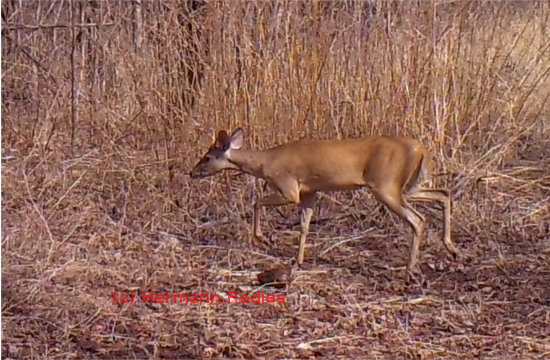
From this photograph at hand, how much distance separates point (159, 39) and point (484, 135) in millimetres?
2277

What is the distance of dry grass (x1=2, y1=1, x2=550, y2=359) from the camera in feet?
18.3

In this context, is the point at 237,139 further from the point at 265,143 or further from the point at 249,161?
the point at 265,143

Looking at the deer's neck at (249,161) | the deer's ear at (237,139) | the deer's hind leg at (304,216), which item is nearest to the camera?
the deer's hind leg at (304,216)

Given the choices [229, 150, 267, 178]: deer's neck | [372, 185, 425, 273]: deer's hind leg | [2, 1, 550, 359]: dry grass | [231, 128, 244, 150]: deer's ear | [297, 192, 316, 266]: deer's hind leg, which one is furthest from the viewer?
[231, 128, 244, 150]: deer's ear

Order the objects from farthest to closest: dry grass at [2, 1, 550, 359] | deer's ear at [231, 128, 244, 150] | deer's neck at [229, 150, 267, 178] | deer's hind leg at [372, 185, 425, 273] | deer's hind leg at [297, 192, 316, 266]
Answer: deer's ear at [231, 128, 244, 150], deer's neck at [229, 150, 267, 178], deer's hind leg at [297, 192, 316, 266], deer's hind leg at [372, 185, 425, 273], dry grass at [2, 1, 550, 359]

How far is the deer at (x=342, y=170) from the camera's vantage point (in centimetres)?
598

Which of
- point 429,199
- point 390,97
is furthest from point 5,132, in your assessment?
point 429,199

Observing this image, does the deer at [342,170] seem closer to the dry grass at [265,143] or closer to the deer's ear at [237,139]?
the deer's ear at [237,139]

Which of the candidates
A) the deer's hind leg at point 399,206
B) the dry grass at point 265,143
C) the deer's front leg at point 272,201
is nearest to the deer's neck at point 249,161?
the deer's front leg at point 272,201

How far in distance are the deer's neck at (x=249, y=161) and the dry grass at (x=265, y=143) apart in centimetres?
46

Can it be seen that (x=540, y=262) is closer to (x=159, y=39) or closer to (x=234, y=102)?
(x=234, y=102)

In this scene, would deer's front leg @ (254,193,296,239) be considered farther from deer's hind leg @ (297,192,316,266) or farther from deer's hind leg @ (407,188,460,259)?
deer's hind leg @ (407,188,460,259)

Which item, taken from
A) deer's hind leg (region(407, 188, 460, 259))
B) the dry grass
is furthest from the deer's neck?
deer's hind leg (region(407, 188, 460, 259))

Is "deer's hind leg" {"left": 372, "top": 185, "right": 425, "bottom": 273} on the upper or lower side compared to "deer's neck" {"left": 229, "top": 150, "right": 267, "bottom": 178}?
lower
